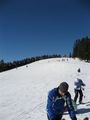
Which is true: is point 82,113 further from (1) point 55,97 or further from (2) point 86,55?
(2) point 86,55

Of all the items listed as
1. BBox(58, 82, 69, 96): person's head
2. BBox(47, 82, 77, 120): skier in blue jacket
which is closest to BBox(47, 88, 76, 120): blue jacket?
BBox(47, 82, 77, 120): skier in blue jacket

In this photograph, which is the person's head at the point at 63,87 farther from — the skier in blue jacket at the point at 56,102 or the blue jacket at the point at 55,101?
the blue jacket at the point at 55,101

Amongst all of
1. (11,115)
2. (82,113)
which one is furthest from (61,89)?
(11,115)

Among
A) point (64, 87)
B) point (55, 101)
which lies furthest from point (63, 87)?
point (55, 101)

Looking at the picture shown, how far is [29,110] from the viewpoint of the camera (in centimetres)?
1512

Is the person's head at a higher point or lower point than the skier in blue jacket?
higher

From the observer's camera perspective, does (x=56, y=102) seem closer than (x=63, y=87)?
No

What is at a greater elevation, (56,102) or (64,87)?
(64,87)

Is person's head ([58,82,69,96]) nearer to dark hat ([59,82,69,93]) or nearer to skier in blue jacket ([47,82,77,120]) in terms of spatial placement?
dark hat ([59,82,69,93])

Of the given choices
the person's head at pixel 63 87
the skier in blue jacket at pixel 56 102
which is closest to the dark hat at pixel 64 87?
the person's head at pixel 63 87

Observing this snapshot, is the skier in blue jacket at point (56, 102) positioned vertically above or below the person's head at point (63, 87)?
below

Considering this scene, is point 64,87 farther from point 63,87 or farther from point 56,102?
point 56,102

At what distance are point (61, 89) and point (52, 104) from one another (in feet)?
2.18

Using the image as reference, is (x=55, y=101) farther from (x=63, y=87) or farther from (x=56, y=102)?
(x=63, y=87)
